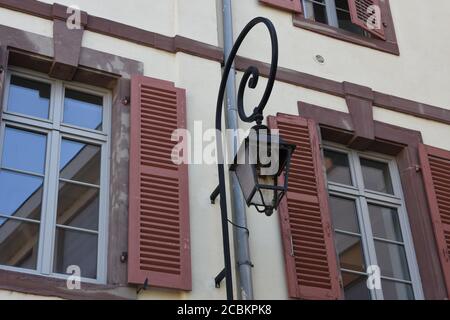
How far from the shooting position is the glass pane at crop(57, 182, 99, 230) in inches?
273

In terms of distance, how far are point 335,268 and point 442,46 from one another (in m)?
3.20

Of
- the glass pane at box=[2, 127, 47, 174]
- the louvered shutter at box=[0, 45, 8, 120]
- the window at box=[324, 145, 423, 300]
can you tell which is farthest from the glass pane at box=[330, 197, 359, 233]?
the louvered shutter at box=[0, 45, 8, 120]

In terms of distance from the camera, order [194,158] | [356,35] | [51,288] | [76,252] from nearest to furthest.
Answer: [51,288], [76,252], [194,158], [356,35]

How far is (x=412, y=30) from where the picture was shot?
9.57 meters

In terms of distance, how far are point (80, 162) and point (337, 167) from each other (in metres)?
2.24

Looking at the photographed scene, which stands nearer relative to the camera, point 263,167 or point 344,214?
point 263,167

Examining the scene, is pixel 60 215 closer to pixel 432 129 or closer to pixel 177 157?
pixel 177 157

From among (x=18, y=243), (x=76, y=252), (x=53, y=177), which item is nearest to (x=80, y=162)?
(x=53, y=177)

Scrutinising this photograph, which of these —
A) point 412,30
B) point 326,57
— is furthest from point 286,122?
point 412,30

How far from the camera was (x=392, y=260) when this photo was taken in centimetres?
805

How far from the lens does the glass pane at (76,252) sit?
263 inches

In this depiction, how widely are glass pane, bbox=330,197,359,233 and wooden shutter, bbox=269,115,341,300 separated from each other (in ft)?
1.15

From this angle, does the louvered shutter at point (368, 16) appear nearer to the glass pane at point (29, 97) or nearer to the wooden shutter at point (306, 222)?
the wooden shutter at point (306, 222)

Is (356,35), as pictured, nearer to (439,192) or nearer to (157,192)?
(439,192)
